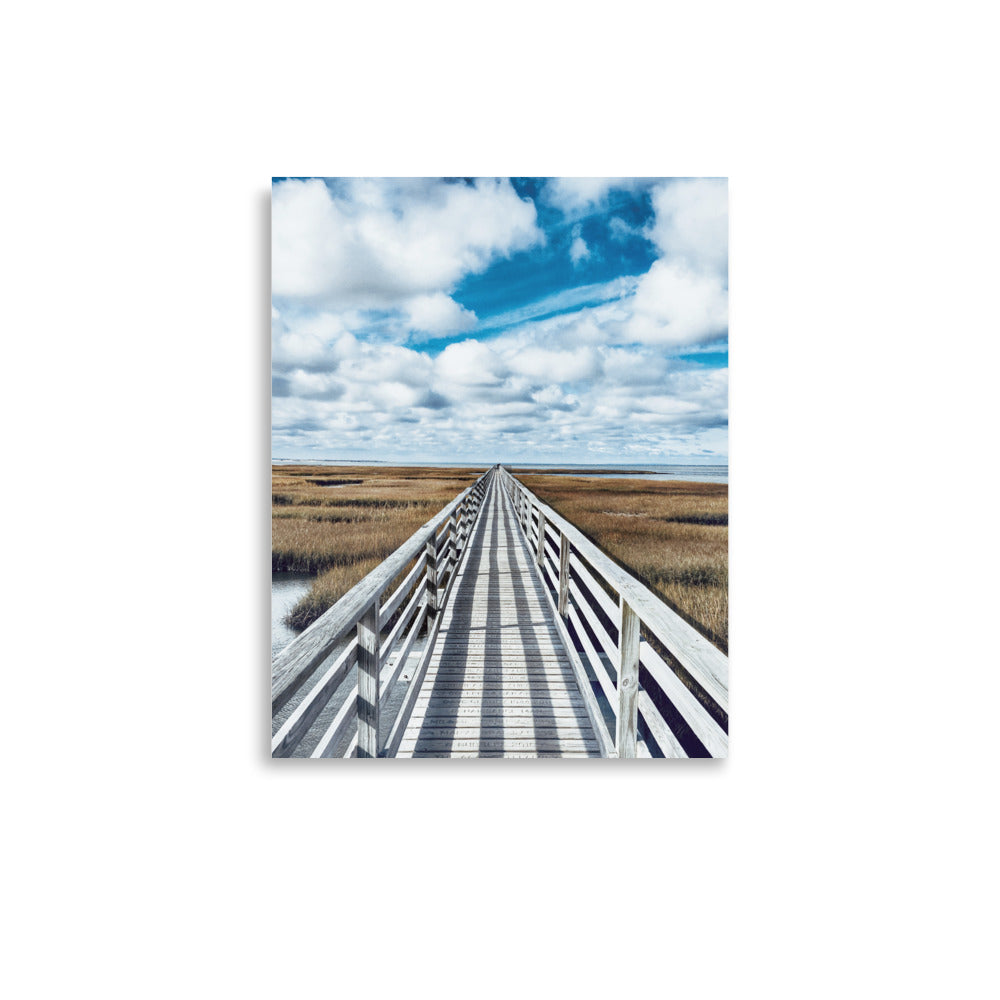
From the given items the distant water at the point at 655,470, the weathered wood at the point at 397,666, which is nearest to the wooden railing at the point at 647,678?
the distant water at the point at 655,470

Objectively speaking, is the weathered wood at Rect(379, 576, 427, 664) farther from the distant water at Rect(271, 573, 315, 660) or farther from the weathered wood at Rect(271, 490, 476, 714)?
the distant water at Rect(271, 573, 315, 660)

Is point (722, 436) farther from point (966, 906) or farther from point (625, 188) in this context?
point (966, 906)

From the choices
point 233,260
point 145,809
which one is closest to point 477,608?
point 145,809

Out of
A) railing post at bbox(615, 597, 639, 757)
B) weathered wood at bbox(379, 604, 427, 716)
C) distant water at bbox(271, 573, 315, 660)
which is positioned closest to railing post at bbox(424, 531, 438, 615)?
weathered wood at bbox(379, 604, 427, 716)

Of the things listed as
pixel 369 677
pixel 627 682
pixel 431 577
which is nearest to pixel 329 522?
pixel 369 677

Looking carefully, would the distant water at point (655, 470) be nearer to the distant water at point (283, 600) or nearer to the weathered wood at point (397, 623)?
the distant water at point (283, 600)

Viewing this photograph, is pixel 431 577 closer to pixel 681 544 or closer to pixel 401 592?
pixel 401 592
